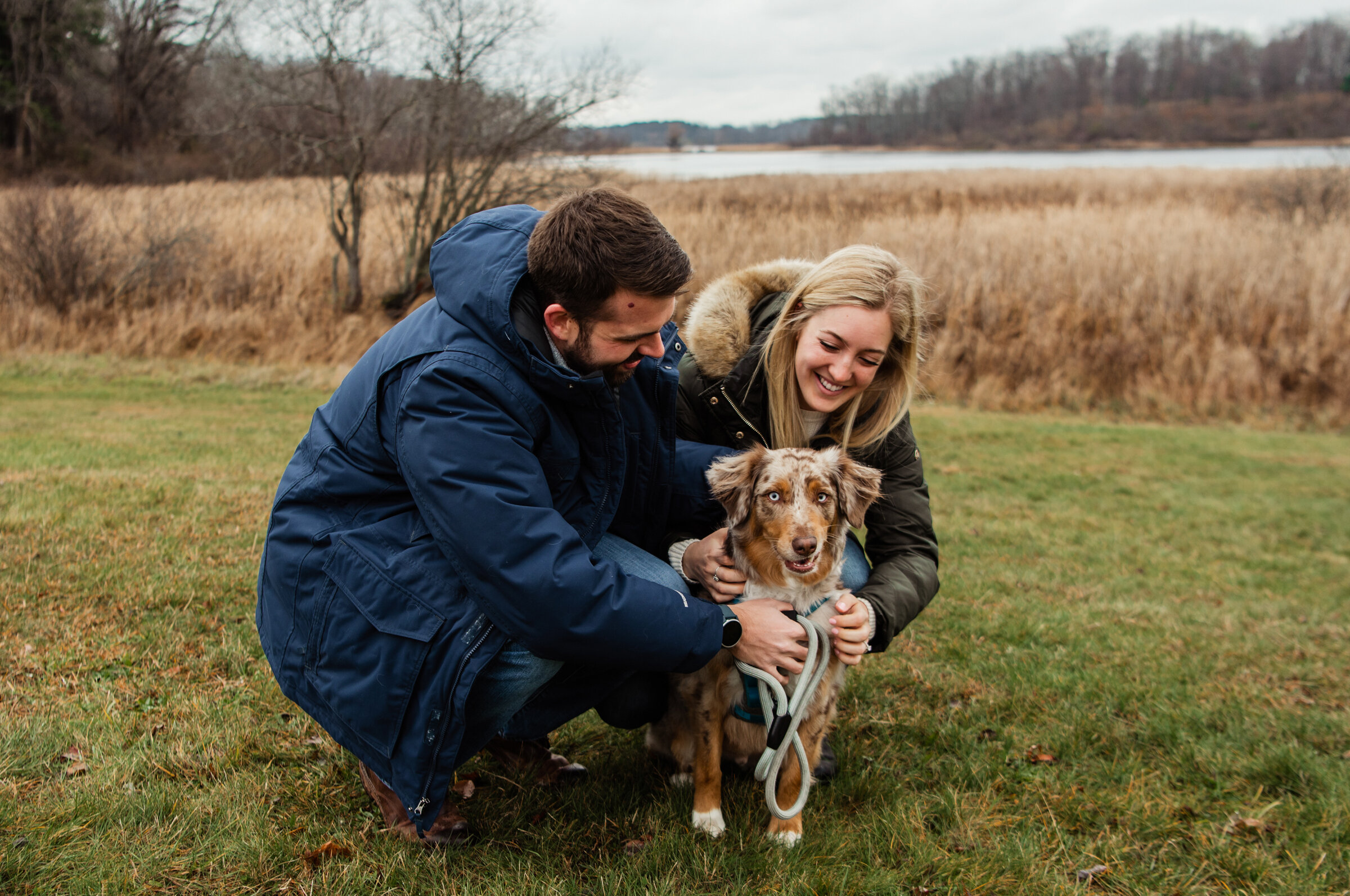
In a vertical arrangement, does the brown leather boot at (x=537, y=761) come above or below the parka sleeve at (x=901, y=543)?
below

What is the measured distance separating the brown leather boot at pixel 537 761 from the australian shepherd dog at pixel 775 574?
42cm

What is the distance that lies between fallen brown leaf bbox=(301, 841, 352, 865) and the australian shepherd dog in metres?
1.20

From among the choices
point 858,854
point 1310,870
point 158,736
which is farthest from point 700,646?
point 1310,870

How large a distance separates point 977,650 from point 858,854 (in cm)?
234

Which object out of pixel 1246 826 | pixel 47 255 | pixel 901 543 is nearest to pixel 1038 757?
pixel 1246 826

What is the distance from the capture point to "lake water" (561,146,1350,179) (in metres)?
22.5

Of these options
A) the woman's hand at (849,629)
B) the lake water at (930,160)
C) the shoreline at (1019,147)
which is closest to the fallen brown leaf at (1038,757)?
the woman's hand at (849,629)

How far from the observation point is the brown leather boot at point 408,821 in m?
2.91

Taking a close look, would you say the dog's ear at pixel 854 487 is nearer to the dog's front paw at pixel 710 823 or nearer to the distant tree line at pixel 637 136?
the dog's front paw at pixel 710 823

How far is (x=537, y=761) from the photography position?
3.45 meters

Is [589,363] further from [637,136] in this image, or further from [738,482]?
[637,136]

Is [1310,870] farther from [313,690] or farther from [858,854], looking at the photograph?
[313,690]

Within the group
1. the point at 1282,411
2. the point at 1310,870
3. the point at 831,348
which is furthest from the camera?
the point at 1282,411

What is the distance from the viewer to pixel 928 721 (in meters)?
4.12
